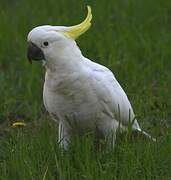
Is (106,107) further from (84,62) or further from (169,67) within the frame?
(169,67)

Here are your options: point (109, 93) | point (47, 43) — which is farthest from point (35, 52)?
point (109, 93)

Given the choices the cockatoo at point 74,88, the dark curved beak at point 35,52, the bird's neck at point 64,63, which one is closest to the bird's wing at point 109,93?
the cockatoo at point 74,88

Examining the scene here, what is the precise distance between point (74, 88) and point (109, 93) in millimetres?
222

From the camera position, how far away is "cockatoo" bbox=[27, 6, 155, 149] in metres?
3.33

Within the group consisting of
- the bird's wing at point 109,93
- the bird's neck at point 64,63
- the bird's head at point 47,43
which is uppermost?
the bird's head at point 47,43

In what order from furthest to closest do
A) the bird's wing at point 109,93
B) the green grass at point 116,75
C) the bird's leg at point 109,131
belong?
the bird's leg at point 109,131 < the bird's wing at point 109,93 < the green grass at point 116,75

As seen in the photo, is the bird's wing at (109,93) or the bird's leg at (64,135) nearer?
the bird's wing at (109,93)

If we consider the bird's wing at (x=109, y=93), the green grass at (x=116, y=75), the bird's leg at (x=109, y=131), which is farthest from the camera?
the bird's leg at (x=109, y=131)

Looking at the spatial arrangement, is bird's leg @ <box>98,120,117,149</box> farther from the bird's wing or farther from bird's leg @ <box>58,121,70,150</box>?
bird's leg @ <box>58,121,70,150</box>

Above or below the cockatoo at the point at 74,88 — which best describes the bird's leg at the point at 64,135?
below

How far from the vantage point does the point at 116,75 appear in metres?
4.80

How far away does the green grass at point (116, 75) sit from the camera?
129 inches

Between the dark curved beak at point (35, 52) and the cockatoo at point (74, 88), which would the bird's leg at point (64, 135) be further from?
the dark curved beak at point (35, 52)

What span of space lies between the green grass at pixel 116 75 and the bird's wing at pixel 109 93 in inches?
6.5
